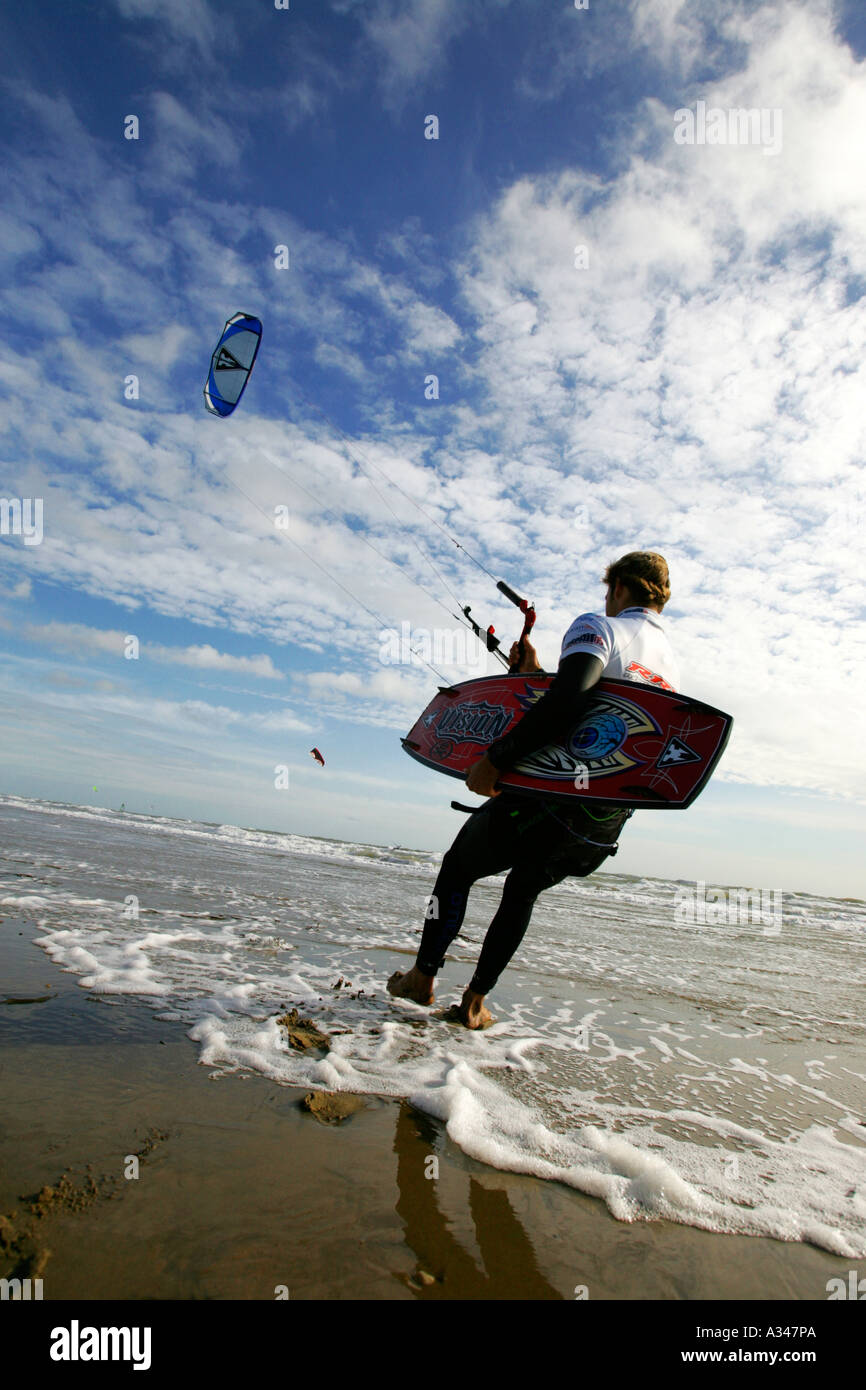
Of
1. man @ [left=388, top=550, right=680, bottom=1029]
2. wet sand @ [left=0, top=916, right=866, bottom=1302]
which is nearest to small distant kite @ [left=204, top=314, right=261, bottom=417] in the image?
man @ [left=388, top=550, right=680, bottom=1029]

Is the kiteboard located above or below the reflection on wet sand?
above

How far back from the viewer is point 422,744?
4355mm

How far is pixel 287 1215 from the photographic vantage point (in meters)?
1.58

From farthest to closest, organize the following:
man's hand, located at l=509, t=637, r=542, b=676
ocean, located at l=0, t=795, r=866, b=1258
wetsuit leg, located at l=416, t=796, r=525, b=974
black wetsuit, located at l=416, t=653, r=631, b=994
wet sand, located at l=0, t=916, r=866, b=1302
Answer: man's hand, located at l=509, t=637, r=542, b=676 → wetsuit leg, located at l=416, t=796, r=525, b=974 → black wetsuit, located at l=416, t=653, r=631, b=994 → ocean, located at l=0, t=795, r=866, b=1258 → wet sand, located at l=0, t=916, r=866, b=1302

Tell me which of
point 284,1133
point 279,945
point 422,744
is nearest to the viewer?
point 284,1133

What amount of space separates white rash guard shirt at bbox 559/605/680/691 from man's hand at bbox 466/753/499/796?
2.12 feet

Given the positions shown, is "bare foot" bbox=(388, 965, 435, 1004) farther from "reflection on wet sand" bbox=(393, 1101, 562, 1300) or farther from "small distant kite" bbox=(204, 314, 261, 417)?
"small distant kite" bbox=(204, 314, 261, 417)

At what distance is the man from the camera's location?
299 cm

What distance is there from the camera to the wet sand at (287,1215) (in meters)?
1.38

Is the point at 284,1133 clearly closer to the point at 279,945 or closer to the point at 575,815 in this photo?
the point at 575,815
